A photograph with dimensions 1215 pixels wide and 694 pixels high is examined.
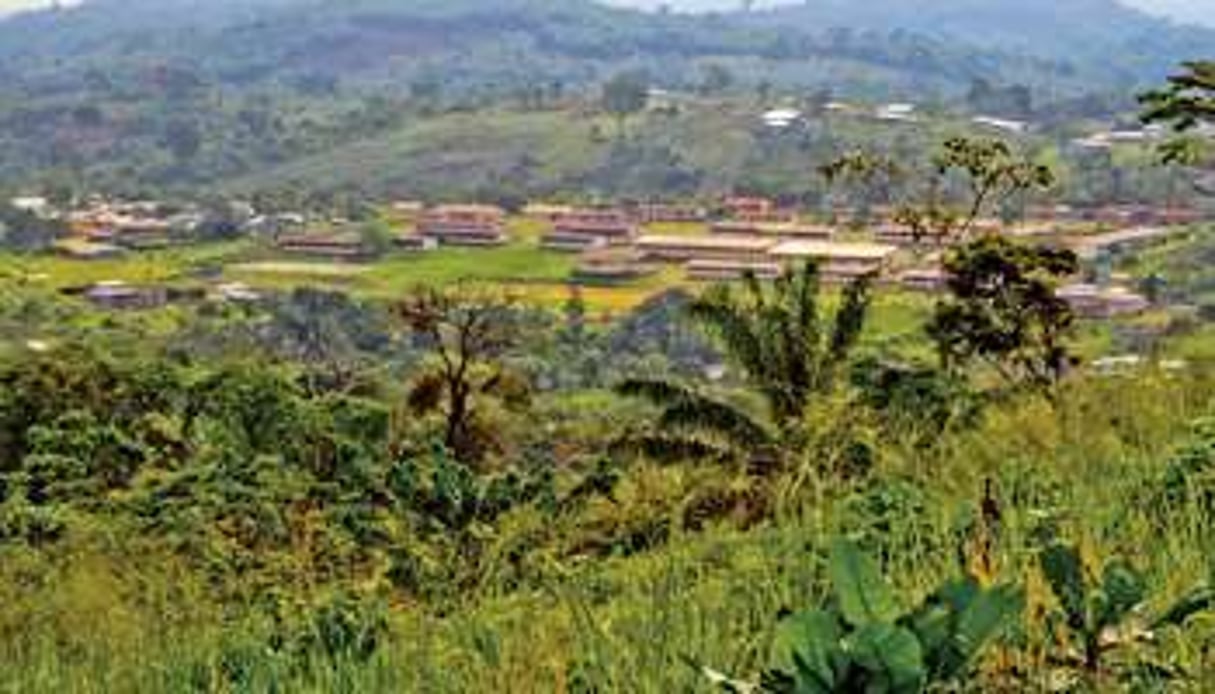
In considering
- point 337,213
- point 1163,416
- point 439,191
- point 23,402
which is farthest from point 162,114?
point 1163,416

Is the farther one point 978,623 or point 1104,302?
point 1104,302

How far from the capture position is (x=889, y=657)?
1.64m

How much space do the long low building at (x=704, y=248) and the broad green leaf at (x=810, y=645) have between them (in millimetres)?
69116

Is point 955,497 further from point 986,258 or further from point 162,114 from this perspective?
point 162,114

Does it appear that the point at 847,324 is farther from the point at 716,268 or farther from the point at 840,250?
the point at 716,268

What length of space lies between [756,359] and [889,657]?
45.0 feet

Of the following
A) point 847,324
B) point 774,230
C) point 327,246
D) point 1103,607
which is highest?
point 1103,607

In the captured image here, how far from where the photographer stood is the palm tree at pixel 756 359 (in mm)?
14672

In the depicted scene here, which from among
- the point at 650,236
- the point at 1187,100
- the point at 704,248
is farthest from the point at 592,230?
the point at 1187,100

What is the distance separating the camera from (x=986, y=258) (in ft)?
49.5

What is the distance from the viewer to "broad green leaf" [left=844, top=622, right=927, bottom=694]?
163cm

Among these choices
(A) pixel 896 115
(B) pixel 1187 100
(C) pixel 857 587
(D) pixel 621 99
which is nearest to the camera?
(C) pixel 857 587

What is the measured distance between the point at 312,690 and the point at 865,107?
451 feet

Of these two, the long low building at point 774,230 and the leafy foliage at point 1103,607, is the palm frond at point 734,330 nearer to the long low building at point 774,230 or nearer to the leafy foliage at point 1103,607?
the leafy foliage at point 1103,607
